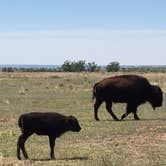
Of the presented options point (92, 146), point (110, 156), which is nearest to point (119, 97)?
point (92, 146)

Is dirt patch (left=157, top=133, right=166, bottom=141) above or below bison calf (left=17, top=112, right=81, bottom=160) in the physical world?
below

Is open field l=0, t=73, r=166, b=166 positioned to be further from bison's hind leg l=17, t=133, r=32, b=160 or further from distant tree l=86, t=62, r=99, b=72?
distant tree l=86, t=62, r=99, b=72

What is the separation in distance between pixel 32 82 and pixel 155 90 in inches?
1487

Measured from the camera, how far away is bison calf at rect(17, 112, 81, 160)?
47.4ft

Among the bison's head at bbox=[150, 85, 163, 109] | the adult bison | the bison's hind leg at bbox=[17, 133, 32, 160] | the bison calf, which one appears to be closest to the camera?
the bison calf

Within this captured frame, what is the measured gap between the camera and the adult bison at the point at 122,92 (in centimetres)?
2516

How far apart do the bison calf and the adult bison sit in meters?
9.95

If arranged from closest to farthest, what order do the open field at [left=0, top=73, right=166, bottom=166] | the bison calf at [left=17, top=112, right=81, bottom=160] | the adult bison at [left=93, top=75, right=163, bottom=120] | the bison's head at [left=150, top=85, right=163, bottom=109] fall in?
the bison calf at [left=17, top=112, right=81, bottom=160], the open field at [left=0, top=73, right=166, bottom=166], the adult bison at [left=93, top=75, right=163, bottom=120], the bison's head at [left=150, top=85, right=163, bottom=109]

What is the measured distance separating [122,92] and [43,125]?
1113 centimetres

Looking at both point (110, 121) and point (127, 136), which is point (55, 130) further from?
point (110, 121)

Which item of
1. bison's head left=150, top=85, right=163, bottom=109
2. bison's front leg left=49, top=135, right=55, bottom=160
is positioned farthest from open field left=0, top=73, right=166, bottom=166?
bison's head left=150, top=85, right=163, bottom=109

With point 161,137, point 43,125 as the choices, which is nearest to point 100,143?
point 161,137

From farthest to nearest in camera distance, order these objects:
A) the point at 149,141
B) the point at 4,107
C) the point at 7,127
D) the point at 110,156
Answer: the point at 4,107 → the point at 7,127 → the point at 149,141 → the point at 110,156

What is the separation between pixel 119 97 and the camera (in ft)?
83.2
